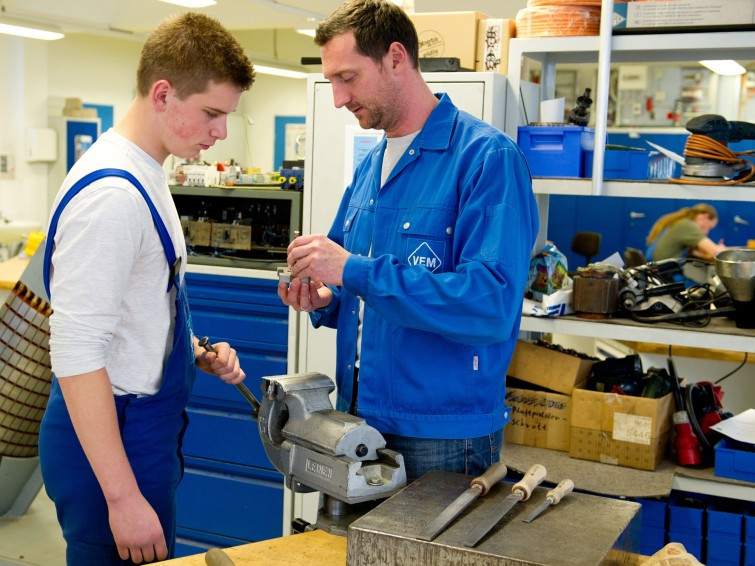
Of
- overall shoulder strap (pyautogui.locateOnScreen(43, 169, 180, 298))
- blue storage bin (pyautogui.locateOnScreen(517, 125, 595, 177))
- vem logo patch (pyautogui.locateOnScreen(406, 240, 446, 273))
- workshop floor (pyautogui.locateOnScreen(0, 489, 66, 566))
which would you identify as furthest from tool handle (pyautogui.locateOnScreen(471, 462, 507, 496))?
workshop floor (pyautogui.locateOnScreen(0, 489, 66, 566))

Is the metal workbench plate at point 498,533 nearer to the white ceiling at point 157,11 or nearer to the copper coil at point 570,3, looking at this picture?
the copper coil at point 570,3

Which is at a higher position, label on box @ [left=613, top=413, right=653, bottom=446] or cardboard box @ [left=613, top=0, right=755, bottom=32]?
cardboard box @ [left=613, top=0, right=755, bottom=32]

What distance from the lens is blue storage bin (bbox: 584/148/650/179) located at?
264cm

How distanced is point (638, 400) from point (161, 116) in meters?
1.67

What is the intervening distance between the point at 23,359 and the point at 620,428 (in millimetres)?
2283

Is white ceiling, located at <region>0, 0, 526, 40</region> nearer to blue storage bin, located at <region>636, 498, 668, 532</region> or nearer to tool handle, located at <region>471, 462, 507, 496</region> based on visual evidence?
blue storage bin, located at <region>636, 498, 668, 532</region>

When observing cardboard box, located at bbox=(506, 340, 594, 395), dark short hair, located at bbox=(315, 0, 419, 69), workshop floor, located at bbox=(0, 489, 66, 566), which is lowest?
workshop floor, located at bbox=(0, 489, 66, 566)

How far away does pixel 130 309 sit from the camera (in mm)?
1600

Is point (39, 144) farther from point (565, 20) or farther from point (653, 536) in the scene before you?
point (653, 536)

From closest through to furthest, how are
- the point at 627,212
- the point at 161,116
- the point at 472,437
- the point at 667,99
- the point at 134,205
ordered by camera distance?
the point at 134,205
the point at 161,116
the point at 472,437
the point at 627,212
the point at 667,99

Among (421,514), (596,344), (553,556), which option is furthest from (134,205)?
(596,344)

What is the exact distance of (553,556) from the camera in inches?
49.1

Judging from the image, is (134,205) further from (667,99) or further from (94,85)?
(94,85)

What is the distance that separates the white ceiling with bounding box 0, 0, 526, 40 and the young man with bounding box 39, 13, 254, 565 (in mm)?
5887
